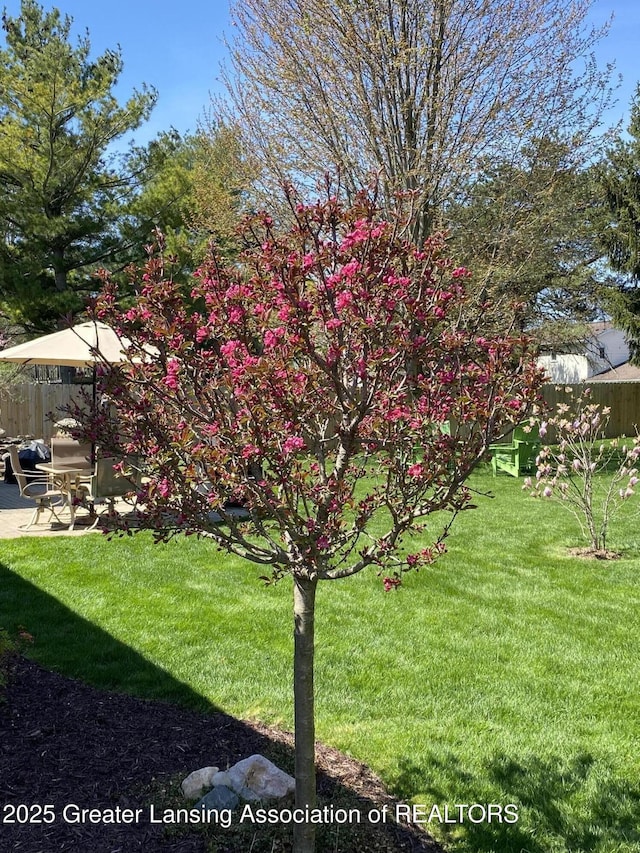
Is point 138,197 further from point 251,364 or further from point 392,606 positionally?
point 251,364

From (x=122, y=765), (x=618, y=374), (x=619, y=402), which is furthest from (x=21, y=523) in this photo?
(x=618, y=374)

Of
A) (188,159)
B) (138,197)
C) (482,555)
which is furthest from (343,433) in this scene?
(188,159)

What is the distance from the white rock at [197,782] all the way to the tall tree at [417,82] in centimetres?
1063

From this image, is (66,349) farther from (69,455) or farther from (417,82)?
(417,82)

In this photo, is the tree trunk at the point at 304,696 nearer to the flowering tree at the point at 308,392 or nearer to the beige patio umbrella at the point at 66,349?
the flowering tree at the point at 308,392

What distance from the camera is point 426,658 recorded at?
14.0 feet

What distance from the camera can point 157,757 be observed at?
303 cm

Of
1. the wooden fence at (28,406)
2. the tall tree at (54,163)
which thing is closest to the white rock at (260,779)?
the tall tree at (54,163)

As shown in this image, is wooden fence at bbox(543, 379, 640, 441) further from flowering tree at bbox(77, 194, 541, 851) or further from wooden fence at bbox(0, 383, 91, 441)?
flowering tree at bbox(77, 194, 541, 851)

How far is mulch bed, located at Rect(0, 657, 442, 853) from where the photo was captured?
249 cm

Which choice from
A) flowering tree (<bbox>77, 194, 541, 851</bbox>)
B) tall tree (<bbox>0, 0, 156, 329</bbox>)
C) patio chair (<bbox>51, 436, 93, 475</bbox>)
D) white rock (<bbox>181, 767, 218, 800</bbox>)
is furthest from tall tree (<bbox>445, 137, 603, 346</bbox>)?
white rock (<bbox>181, 767, 218, 800</bbox>)

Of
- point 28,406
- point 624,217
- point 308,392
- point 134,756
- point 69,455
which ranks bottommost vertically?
point 134,756

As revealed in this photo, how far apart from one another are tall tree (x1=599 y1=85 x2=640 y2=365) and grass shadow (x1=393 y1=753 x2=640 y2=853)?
17.1 meters

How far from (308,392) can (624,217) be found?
60.4ft
